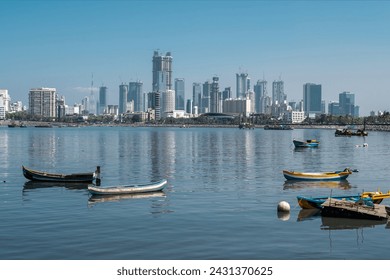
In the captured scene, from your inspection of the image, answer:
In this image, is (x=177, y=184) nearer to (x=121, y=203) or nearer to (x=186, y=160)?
(x=121, y=203)

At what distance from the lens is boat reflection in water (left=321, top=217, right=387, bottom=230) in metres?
39.8

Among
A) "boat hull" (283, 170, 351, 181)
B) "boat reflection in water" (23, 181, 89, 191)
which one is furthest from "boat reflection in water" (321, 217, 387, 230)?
"boat reflection in water" (23, 181, 89, 191)

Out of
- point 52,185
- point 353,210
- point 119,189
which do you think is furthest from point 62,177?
point 353,210

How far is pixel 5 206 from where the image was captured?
161ft

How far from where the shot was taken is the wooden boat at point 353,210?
41812 mm

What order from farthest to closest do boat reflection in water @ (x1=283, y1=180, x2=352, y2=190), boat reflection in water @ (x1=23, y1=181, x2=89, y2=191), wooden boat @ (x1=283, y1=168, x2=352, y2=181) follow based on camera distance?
wooden boat @ (x1=283, y1=168, x2=352, y2=181), boat reflection in water @ (x1=283, y1=180, x2=352, y2=190), boat reflection in water @ (x1=23, y1=181, x2=89, y2=191)

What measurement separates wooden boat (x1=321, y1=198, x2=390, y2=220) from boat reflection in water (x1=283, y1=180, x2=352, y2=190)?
58.7 feet

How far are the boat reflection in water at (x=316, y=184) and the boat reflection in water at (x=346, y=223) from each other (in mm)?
18869

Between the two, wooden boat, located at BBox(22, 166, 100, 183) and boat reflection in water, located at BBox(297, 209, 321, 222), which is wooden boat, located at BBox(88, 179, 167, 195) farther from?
boat reflection in water, located at BBox(297, 209, 321, 222)

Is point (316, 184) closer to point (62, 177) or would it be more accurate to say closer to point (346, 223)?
point (346, 223)

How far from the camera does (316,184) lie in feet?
213

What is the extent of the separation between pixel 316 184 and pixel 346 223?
2400cm

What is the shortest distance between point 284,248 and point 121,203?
68.4 feet

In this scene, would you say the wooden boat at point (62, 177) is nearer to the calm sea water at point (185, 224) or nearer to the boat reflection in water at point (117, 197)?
the calm sea water at point (185, 224)
